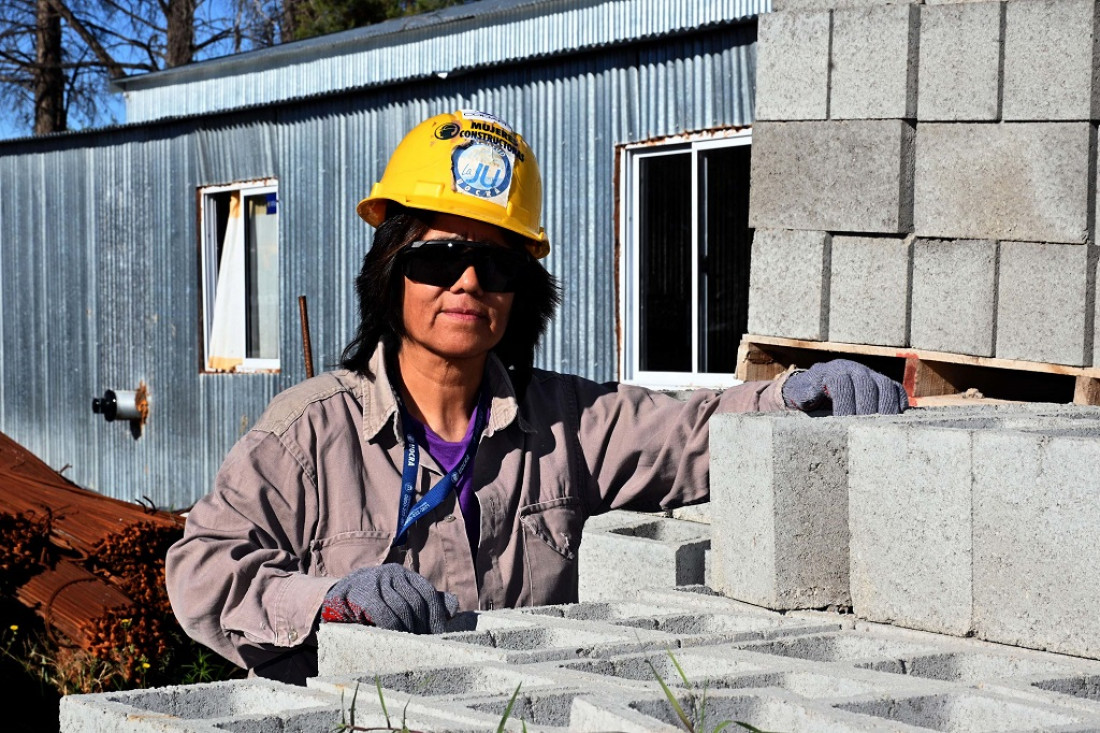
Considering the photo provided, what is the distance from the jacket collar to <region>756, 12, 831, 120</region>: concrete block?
7.23 feet

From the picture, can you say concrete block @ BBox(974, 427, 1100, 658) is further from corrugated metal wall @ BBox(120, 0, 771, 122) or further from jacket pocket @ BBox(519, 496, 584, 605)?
corrugated metal wall @ BBox(120, 0, 771, 122)

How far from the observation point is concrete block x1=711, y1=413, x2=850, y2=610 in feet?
10.5

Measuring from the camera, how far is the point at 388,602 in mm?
3016

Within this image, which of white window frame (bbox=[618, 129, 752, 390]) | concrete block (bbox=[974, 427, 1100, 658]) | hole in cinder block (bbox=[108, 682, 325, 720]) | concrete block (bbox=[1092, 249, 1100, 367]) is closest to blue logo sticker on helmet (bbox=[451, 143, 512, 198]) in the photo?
concrete block (bbox=[974, 427, 1100, 658])

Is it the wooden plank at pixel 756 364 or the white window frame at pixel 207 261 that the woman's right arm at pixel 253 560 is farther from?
the white window frame at pixel 207 261

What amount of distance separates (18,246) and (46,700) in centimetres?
936

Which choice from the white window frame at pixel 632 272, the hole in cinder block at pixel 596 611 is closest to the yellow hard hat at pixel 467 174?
the hole in cinder block at pixel 596 611

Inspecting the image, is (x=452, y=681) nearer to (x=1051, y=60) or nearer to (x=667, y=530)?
(x=667, y=530)

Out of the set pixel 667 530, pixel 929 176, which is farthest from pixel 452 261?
pixel 929 176

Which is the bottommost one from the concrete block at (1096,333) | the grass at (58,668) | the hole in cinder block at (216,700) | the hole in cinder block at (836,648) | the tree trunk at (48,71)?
the grass at (58,668)

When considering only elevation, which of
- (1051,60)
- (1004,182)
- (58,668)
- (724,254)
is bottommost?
(58,668)

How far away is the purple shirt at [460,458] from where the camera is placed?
3.67 metres

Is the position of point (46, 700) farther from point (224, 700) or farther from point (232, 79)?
point (232, 79)

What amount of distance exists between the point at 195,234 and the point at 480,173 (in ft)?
29.3
